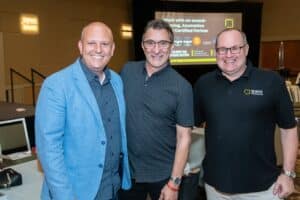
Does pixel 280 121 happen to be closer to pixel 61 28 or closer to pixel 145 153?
pixel 145 153

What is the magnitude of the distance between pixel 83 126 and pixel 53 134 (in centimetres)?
13

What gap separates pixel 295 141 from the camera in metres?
1.89

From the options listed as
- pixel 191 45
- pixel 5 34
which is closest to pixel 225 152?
pixel 5 34

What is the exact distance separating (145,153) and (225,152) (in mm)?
413

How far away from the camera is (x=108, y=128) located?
5.21 feet

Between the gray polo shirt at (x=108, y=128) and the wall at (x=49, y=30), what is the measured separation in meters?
6.41

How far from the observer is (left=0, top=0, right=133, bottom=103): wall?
7.51 meters

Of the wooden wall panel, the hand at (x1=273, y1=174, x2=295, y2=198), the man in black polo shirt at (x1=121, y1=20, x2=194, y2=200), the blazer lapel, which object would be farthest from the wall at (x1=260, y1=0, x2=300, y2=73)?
the blazer lapel

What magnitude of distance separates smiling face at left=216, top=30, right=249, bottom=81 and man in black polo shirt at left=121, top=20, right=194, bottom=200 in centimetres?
22

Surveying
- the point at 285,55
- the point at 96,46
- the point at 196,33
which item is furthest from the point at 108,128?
the point at 285,55

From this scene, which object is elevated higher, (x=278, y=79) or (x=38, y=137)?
(x=278, y=79)

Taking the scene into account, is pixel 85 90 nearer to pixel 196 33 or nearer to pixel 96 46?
pixel 96 46

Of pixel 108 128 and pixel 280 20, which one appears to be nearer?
pixel 108 128

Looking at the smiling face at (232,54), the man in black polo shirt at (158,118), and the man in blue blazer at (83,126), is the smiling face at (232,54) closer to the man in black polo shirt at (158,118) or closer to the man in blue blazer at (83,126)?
the man in black polo shirt at (158,118)
